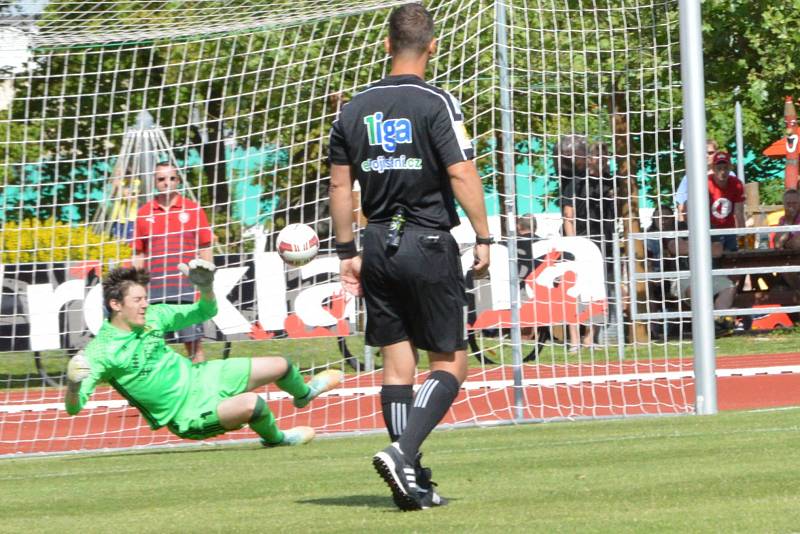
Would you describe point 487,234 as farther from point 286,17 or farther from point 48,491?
point 286,17

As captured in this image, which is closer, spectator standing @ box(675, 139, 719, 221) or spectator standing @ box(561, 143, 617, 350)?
spectator standing @ box(561, 143, 617, 350)

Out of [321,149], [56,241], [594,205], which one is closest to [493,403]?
[594,205]

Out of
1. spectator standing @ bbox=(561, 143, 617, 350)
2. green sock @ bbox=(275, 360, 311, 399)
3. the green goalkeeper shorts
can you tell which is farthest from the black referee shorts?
spectator standing @ bbox=(561, 143, 617, 350)

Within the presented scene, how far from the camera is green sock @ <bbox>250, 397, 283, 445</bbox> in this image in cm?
949

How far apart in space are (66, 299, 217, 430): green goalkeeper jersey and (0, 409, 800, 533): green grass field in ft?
1.23

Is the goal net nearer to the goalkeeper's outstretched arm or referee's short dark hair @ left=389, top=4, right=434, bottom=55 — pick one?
the goalkeeper's outstretched arm

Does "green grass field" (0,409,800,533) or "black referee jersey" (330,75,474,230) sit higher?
"black referee jersey" (330,75,474,230)

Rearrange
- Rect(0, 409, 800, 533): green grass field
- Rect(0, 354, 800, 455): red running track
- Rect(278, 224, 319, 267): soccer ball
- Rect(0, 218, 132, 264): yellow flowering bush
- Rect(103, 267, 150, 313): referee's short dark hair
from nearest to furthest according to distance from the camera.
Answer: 1. Rect(0, 409, 800, 533): green grass field
2. Rect(103, 267, 150, 313): referee's short dark hair
3. Rect(278, 224, 319, 267): soccer ball
4. Rect(0, 354, 800, 455): red running track
5. Rect(0, 218, 132, 264): yellow flowering bush

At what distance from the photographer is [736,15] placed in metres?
20.6

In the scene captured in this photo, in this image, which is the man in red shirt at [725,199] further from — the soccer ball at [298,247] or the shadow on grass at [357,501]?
the shadow on grass at [357,501]

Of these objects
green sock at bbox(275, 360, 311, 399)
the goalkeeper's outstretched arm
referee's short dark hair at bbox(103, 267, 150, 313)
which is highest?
referee's short dark hair at bbox(103, 267, 150, 313)

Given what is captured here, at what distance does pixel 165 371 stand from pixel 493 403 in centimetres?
388

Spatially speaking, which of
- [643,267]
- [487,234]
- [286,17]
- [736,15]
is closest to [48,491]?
[487,234]

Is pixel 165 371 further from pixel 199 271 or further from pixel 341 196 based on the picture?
pixel 341 196
